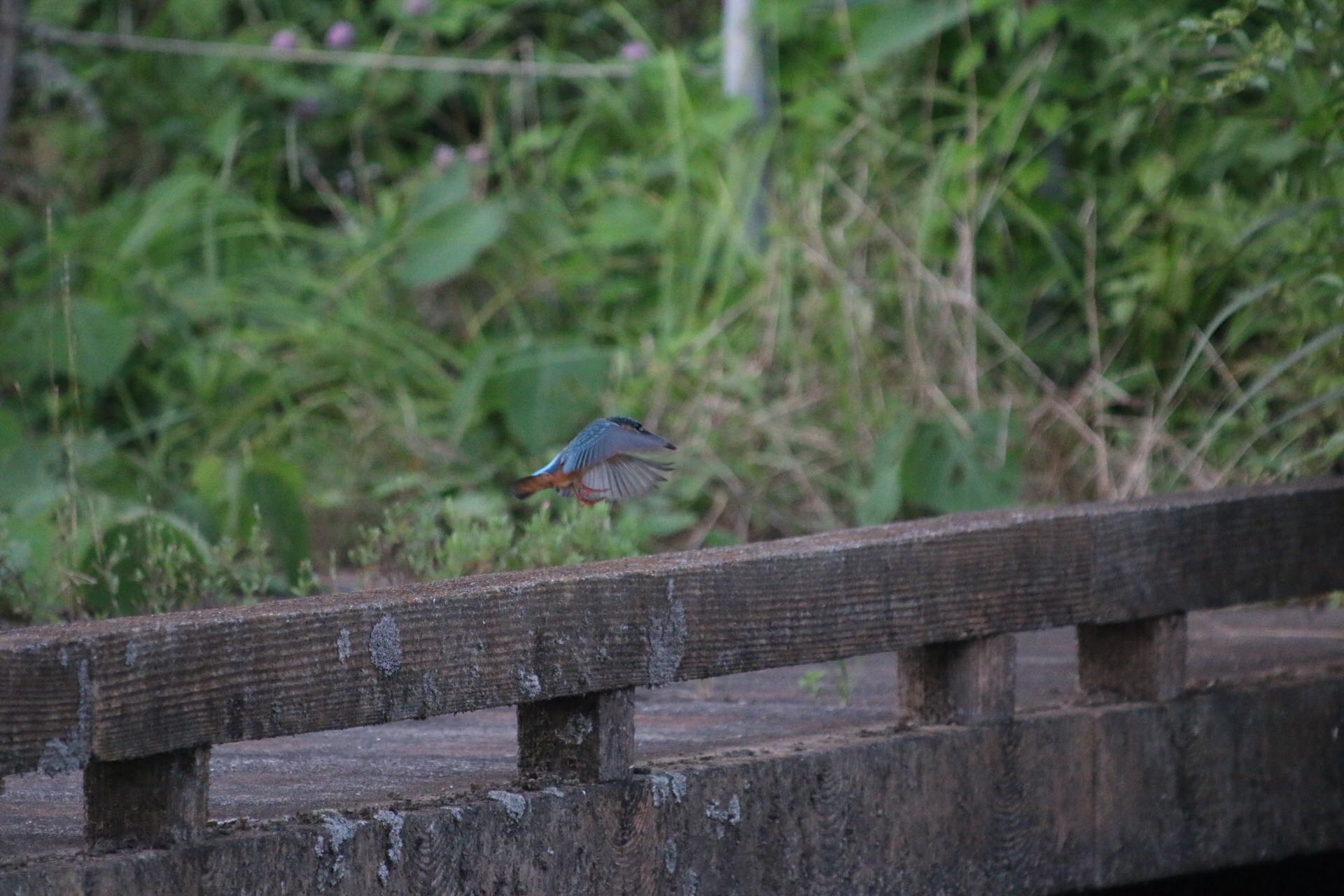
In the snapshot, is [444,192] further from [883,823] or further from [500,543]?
[883,823]

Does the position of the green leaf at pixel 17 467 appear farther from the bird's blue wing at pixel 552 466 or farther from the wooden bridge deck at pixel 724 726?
the bird's blue wing at pixel 552 466

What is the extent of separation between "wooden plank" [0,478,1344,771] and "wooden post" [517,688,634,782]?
6 centimetres

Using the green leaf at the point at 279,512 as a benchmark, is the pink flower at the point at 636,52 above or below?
above

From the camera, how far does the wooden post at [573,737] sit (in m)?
2.08

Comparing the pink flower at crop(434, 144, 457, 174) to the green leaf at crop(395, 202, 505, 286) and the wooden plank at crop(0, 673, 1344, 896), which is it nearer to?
the green leaf at crop(395, 202, 505, 286)

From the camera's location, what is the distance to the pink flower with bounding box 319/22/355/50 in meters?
6.36

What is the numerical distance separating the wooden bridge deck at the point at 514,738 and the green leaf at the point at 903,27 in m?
2.25

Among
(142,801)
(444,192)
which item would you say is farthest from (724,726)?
(444,192)

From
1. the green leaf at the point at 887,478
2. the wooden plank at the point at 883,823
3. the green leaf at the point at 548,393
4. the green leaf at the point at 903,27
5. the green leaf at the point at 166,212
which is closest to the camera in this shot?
the wooden plank at the point at 883,823

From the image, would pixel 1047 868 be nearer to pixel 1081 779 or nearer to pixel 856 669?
pixel 1081 779

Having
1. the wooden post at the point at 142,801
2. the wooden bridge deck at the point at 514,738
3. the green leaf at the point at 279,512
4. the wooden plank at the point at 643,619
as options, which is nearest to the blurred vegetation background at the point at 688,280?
the green leaf at the point at 279,512

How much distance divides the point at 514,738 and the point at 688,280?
10.1 feet

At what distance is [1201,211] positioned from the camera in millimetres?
4754

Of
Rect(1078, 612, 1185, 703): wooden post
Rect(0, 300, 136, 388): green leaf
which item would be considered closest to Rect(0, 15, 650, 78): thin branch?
Rect(0, 300, 136, 388): green leaf
